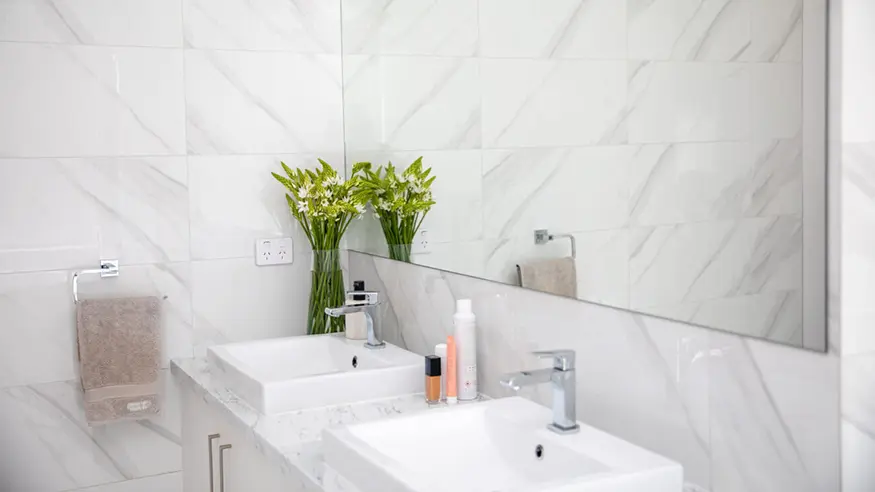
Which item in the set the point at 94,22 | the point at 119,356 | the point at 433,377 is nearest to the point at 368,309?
the point at 433,377

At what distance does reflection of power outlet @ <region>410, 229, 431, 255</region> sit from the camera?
241cm

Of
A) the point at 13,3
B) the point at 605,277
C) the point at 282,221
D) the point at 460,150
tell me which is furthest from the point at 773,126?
the point at 13,3

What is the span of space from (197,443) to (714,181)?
1718mm

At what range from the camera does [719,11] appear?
1.35 meters

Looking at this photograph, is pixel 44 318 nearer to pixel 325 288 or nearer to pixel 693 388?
pixel 325 288

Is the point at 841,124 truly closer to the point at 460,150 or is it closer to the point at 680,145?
the point at 680,145

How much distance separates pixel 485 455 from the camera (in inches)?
66.7

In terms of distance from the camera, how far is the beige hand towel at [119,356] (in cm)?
249

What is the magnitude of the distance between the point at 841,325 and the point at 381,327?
1.50m

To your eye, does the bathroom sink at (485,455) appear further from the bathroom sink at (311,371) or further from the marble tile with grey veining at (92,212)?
the marble tile with grey veining at (92,212)

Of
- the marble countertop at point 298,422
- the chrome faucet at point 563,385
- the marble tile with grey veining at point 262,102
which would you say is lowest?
the marble countertop at point 298,422

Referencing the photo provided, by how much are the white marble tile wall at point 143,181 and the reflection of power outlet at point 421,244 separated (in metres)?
0.52

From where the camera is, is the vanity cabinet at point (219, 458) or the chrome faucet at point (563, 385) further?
the vanity cabinet at point (219, 458)

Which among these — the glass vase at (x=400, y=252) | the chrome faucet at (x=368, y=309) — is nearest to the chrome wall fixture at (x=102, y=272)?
the chrome faucet at (x=368, y=309)
